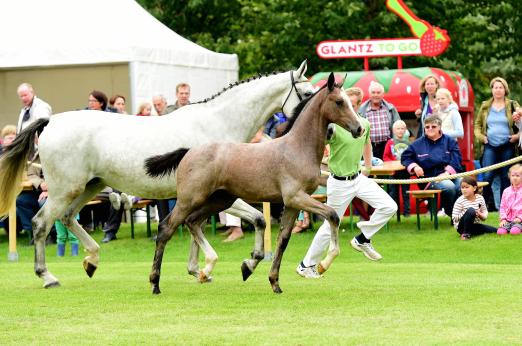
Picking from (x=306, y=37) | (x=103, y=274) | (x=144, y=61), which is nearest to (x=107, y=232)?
(x=144, y=61)

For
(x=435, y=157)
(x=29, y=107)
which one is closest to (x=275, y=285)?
(x=435, y=157)

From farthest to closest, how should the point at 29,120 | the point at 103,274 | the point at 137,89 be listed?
the point at 137,89 < the point at 29,120 < the point at 103,274

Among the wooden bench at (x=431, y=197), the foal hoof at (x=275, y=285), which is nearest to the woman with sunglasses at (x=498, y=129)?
the wooden bench at (x=431, y=197)

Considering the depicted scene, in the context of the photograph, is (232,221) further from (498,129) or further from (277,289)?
(277,289)

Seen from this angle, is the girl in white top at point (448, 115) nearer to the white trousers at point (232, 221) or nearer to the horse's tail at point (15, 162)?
the white trousers at point (232, 221)

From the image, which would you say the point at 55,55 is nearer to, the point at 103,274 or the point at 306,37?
the point at 103,274

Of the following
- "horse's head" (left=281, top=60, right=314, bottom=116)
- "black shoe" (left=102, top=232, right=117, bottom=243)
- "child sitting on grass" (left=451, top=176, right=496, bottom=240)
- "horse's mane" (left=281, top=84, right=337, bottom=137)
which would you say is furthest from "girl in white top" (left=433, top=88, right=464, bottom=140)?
"horse's mane" (left=281, top=84, right=337, bottom=137)

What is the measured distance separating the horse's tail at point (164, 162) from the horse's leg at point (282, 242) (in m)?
1.18

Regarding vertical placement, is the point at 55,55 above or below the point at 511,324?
above

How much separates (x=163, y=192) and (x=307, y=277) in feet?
5.66

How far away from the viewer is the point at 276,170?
1125 cm

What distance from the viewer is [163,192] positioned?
41.9 ft

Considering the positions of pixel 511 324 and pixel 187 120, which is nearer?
pixel 511 324

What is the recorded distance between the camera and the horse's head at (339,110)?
36.6 ft
